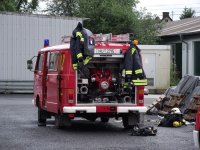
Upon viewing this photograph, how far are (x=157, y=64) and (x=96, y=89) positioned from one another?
17465 millimetres

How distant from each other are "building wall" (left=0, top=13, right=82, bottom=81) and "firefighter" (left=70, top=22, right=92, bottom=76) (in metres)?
17.5

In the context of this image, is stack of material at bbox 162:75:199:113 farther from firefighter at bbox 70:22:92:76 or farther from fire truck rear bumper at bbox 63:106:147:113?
firefighter at bbox 70:22:92:76

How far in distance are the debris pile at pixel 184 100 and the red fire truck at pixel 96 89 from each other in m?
3.19

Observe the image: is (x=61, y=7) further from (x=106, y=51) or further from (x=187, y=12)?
(x=106, y=51)

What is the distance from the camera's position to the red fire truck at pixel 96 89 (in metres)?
15.2

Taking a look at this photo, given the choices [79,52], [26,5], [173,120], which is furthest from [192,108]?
[26,5]

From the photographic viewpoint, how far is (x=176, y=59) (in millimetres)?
38812

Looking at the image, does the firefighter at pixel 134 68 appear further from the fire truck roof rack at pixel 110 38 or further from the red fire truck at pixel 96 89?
the fire truck roof rack at pixel 110 38

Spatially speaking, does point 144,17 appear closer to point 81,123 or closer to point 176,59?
point 176,59

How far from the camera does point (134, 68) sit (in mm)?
15516

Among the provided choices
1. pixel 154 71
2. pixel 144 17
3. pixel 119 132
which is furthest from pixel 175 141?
pixel 144 17

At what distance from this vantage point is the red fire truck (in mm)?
15227

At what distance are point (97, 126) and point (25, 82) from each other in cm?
1548

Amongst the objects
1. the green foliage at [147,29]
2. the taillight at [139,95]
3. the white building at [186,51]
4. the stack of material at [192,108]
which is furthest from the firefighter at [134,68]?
the green foliage at [147,29]
